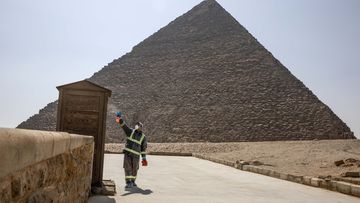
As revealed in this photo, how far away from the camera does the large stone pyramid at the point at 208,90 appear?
54.1m

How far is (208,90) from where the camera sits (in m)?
67.7

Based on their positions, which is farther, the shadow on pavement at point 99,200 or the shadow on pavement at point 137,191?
the shadow on pavement at point 137,191

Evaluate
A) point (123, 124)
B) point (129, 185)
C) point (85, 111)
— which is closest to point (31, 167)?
point (85, 111)

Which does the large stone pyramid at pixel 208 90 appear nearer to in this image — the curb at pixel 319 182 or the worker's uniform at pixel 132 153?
the curb at pixel 319 182

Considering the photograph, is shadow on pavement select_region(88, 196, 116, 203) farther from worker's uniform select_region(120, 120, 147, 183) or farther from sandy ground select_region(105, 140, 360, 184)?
sandy ground select_region(105, 140, 360, 184)

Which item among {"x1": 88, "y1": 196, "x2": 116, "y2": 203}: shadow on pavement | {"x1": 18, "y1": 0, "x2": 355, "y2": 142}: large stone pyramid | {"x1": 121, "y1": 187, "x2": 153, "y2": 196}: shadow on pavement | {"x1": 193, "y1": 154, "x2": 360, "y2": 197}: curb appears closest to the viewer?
{"x1": 88, "y1": 196, "x2": 116, "y2": 203}: shadow on pavement

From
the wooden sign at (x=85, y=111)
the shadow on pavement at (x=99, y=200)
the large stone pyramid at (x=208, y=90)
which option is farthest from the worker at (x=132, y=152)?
the large stone pyramid at (x=208, y=90)

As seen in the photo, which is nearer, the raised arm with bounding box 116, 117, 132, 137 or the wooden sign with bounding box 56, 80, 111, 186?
the wooden sign with bounding box 56, 80, 111, 186

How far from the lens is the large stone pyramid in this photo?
54.1 metres

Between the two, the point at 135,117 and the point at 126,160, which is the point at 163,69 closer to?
the point at 135,117

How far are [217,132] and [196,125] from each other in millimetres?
3438

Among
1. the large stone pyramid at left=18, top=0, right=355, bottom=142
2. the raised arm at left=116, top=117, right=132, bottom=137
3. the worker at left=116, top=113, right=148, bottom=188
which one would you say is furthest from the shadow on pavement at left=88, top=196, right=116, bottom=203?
the large stone pyramid at left=18, top=0, right=355, bottom=142

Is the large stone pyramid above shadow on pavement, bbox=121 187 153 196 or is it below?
above

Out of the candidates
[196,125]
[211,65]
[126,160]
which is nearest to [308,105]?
[196,125]
